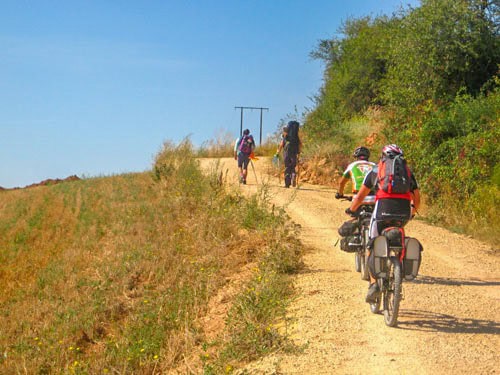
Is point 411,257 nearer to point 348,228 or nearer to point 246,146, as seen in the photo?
point 348,228

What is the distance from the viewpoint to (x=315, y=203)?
672 inches

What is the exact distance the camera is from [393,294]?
7145mm

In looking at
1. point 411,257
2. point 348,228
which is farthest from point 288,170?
point 411,257

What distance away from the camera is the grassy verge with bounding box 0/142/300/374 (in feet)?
31.1

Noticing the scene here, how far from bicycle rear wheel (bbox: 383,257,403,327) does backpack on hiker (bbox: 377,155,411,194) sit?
766mm

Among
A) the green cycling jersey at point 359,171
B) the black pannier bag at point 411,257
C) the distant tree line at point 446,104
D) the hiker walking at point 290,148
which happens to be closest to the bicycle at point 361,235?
the green cycling jersey at point 359,171

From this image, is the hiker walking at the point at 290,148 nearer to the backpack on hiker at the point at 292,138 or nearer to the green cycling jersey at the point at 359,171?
the backpack on hiker at the point at 292,138

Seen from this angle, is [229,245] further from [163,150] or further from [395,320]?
[163,150]

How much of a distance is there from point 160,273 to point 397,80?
12081mm

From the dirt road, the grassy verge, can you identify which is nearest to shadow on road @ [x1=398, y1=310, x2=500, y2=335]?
the dirt road

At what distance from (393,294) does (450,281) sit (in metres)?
3.11

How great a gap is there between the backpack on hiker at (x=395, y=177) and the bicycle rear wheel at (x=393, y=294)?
30.2 inches

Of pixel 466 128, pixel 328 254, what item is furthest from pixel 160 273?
pixel 466 128

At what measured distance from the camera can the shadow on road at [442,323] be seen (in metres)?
7.44
